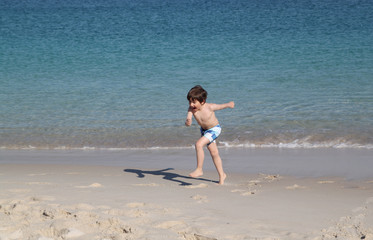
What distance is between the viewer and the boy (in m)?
5.71

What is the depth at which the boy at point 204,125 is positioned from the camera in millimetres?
5715

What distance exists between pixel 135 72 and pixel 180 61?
215cm

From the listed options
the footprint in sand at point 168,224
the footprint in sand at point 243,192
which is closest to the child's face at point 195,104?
the footprint in sand at point 243,192

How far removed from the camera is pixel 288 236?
3.87 meters

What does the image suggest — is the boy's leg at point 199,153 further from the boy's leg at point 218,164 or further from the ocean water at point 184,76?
the ocean water at point 184,76

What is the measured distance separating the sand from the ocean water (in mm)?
1393

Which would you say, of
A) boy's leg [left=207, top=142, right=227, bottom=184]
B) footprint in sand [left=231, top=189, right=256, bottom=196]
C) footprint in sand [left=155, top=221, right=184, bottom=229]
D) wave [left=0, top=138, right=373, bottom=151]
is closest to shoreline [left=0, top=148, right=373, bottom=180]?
wave [left=0, top=138, right=373, bottom=151]

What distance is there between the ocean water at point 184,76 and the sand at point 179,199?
1393 mm

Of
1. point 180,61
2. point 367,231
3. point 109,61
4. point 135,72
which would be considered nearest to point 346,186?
point 367,231

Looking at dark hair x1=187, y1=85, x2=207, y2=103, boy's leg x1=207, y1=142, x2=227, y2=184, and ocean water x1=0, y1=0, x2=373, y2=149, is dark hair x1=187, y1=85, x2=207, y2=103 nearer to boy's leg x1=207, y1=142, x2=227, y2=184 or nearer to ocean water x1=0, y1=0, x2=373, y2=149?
boy's leg x1=207, y1=142, x2=227, y2=184

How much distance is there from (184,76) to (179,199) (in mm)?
9635

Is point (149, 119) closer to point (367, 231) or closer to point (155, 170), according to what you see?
point (155, 170)

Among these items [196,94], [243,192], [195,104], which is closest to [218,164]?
[243,192]

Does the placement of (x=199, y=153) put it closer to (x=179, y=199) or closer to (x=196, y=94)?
(x=196, y=94)
